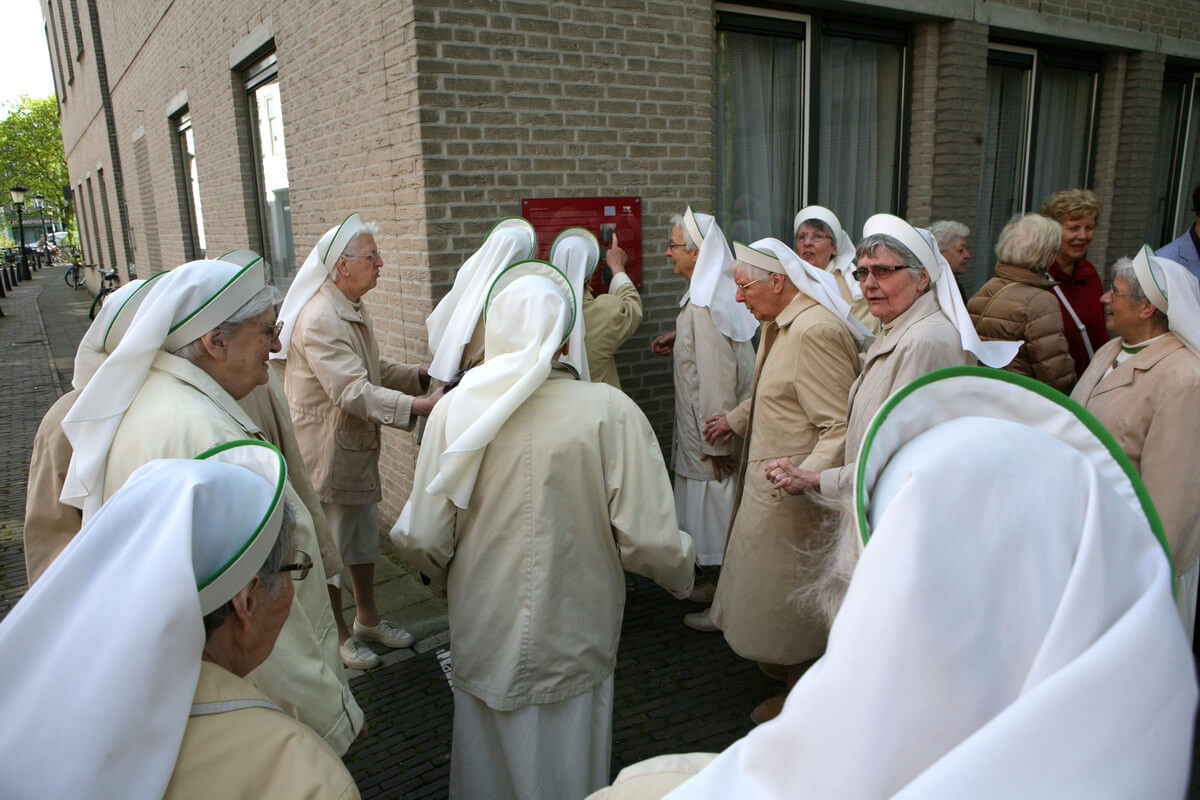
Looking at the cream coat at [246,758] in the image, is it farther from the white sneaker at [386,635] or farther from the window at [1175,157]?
the window at [1175,157]

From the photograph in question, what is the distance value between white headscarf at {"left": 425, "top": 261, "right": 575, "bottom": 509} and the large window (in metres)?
3.76

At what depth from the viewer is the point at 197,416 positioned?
2135 millimetres

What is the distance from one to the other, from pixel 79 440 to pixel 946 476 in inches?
87.7

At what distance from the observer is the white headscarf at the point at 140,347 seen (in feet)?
7.02

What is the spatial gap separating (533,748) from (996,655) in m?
2.09

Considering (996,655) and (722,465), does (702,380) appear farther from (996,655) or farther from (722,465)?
(996,655)

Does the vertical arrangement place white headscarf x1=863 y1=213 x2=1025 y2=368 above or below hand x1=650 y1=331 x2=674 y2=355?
above

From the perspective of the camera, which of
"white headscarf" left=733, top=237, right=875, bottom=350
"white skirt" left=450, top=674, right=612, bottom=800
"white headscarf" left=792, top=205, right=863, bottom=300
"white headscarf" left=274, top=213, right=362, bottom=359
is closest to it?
"white skirt" left=450, top=674, right=612, bottom=800

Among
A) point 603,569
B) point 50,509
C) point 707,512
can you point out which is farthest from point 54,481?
point 707,512

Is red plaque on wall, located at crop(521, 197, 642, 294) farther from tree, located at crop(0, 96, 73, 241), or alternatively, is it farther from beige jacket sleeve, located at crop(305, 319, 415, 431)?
tree, located at crop(0, 96, 73, 241)

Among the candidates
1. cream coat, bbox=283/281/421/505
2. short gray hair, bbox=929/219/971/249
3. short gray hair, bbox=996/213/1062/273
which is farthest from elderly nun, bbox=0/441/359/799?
short gray hair, bbox=929/219/971/249

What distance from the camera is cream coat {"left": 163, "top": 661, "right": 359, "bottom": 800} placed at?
1212 millimetres

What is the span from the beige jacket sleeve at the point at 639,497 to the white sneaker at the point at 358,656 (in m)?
2.02

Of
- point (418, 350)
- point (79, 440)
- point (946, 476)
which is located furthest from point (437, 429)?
point (418, 350)
